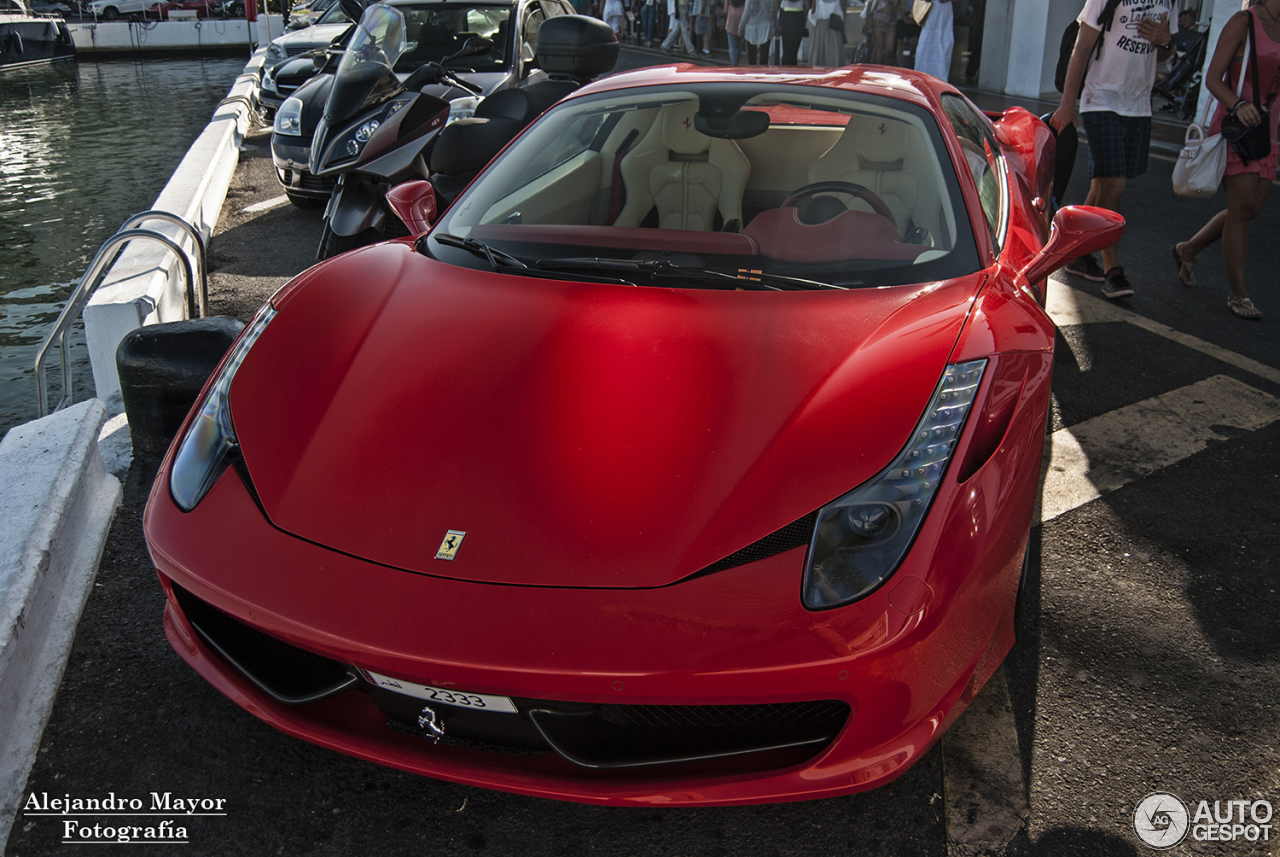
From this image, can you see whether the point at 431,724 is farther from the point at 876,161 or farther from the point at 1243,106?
the point at 1243,106

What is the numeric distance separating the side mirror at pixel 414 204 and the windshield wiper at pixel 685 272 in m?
0.68

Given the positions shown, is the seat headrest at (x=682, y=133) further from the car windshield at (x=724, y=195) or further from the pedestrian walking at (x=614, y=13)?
the pedestrian walking at (x=614, y=13)

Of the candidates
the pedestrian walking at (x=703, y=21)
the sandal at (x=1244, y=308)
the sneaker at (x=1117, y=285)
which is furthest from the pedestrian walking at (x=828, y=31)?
the sandal at (x=1244, y=308)

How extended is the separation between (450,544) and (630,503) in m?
0.34

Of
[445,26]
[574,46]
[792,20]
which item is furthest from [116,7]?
[574,46]

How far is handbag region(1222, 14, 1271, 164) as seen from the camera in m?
4.57

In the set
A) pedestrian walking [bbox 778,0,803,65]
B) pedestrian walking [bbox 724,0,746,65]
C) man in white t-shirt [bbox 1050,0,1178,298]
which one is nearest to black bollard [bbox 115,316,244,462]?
man in white t-shirt [bbox 1050,0,1178,298]

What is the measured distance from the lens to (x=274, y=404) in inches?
86.4

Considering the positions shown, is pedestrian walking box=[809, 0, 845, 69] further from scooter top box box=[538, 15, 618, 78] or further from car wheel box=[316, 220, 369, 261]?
car wheel box=[316, 220, 369, 261]

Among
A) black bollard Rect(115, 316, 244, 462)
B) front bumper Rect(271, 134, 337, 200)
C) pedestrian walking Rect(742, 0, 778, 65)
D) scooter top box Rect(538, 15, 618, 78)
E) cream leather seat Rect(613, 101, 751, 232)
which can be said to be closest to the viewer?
cream leather seat Rect(613, 101, 751, 232)

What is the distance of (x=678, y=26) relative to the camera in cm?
2045

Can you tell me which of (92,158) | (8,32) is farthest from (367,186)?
(8,32)

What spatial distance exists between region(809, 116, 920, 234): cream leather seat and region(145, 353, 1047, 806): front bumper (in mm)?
1131

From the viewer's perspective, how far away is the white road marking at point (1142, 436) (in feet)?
10.9
